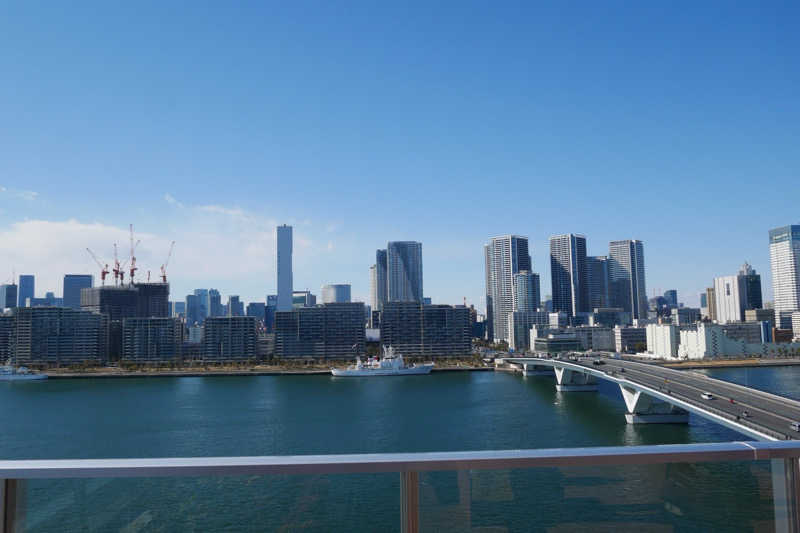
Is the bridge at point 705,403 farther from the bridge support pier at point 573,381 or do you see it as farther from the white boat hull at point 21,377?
the white boat hull at point 21,377

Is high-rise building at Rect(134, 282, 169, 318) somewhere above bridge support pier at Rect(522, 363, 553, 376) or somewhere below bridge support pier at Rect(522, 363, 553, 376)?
above

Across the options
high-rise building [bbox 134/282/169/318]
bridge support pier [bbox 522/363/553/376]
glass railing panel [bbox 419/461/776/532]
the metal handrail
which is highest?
high-rise building [bbox 134/282/169/318]

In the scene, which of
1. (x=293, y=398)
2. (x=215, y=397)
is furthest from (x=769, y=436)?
(x=215, y=397)

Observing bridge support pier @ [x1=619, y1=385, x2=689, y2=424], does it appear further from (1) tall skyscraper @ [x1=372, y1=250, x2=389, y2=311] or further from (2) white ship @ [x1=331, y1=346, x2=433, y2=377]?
(1) tall skyscraper @ [x1=372, y1=250, x2=389, y2=311]

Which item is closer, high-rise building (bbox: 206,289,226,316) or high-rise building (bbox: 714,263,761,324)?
high-rise building (bbox: 714,263,761,324)

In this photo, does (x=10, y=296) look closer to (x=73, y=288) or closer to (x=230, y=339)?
(x=73, y=288)

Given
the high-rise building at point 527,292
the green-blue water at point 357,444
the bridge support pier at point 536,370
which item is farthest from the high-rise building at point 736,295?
the bridge support pier at point 536,370

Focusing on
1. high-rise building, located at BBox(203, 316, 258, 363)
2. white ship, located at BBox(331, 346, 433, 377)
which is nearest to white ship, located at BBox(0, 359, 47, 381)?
high-rise building, located at BBox(203, 316, 258, 363)
